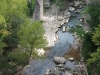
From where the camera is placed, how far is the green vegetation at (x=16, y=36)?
64.3 ft

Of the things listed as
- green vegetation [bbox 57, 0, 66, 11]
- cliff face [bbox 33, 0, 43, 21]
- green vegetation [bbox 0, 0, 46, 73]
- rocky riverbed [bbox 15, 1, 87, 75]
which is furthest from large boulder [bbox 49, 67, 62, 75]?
green vegetation [bbox 57, 0, 66, 11]

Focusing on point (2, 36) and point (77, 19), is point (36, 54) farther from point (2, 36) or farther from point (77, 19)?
point (77, 19)

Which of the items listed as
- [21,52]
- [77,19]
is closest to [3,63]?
[21,52]

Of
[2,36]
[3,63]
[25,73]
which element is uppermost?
[2,36]

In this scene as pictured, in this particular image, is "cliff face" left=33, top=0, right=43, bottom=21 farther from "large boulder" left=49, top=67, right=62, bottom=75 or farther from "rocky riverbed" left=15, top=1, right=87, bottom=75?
"large boulder" left=49, top=67, right=62, bottom=75

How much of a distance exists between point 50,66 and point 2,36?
7.15 meters

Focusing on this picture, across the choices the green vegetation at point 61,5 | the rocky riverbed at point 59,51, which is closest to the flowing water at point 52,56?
the rocky riverbed at point 59,51

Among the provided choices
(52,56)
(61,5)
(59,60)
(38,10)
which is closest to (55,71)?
(59,60)

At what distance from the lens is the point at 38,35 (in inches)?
776

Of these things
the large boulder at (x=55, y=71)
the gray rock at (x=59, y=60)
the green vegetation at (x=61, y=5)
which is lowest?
the large boulder at (x=55, y=71)

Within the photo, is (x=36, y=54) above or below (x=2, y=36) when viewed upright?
below

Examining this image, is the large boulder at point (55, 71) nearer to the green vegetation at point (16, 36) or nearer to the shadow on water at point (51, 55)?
the shadow on water at point (51, 55)

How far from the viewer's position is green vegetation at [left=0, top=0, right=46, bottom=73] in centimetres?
1959

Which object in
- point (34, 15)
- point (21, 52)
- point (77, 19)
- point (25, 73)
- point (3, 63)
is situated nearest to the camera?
point (3, 63)
